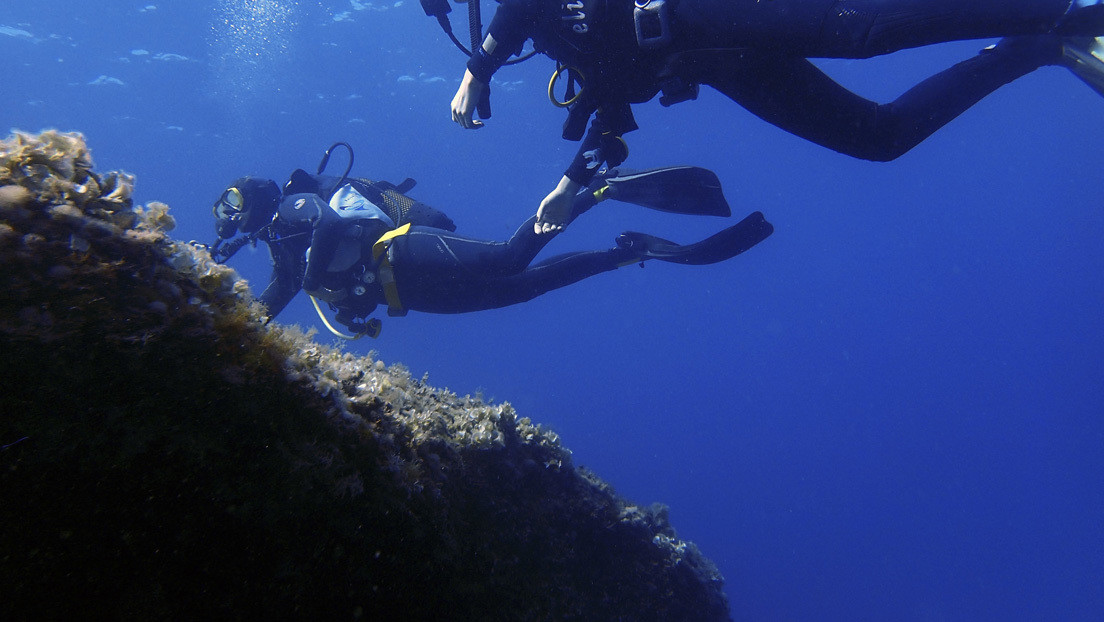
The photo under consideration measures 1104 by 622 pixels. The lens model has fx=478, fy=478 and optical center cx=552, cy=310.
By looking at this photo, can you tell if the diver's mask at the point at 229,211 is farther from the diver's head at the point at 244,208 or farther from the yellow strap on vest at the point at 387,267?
the yellow strap on vest at the point at 387,267

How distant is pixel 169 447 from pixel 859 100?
4.48m

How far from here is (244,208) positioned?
19.0 feet

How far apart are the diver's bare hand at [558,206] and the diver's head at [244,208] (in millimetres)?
3891

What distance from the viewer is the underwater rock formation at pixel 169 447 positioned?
41.8 inches

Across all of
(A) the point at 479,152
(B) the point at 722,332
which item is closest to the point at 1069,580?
(B) the point at 722,332

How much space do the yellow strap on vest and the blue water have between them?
1891cm

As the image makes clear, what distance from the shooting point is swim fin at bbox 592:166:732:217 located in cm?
502

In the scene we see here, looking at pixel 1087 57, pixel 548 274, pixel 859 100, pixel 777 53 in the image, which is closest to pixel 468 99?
pixel 548 274

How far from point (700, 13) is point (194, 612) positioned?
12.8 ft

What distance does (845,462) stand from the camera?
59969 mm

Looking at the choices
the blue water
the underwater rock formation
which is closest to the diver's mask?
the underwater rock formation

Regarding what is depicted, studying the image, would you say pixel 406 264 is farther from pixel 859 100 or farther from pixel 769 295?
pixel 769 295

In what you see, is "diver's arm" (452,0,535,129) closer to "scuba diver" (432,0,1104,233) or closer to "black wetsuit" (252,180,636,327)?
"scuba diver" (432,0,1104,233)

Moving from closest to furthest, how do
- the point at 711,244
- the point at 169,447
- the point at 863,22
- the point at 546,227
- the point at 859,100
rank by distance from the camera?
the point at 169,447 < the point at 863,22 < the point at 859,100 < the point at 546,227 < the point at 711,244
